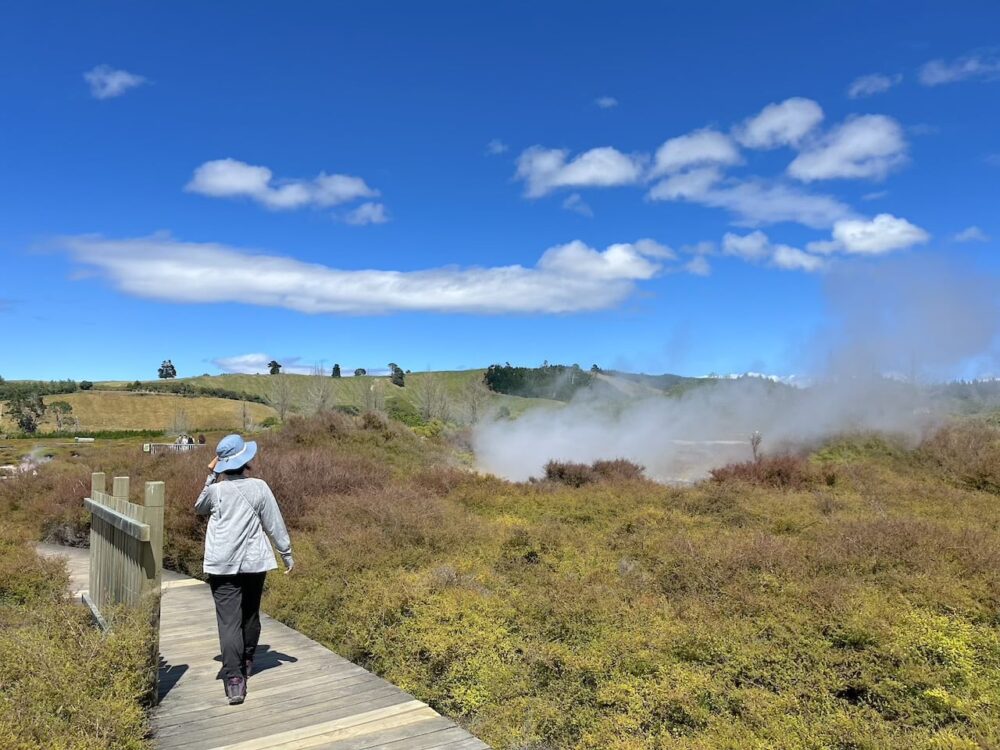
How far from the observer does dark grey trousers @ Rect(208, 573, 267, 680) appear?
5016 millimetres

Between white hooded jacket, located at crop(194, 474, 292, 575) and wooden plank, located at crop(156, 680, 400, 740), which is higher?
white hooded jacket, located at crop(194, 474, 292, 575)

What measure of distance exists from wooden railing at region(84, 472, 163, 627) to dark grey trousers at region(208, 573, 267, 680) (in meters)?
0.44

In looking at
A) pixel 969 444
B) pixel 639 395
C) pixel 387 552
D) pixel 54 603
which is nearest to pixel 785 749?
pixel 387 552

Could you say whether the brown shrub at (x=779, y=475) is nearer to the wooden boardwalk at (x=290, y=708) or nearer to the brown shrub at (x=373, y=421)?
the wooden boardwalk at (x=290, y=708)

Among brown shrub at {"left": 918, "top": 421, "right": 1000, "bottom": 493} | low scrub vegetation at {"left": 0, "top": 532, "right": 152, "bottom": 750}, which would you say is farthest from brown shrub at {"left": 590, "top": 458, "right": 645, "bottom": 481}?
low scrub vegetation at {"left": 0, "top": 532, "right": 152, "bottom": 750}

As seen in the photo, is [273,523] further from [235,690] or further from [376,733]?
[376,733]

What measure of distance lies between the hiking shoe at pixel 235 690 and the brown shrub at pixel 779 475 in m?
11.0

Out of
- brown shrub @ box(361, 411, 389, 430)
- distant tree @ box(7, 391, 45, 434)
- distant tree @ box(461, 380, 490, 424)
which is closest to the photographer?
brown shrub @ box(361, 411, 389, 430)

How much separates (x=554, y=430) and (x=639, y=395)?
5.86 metres

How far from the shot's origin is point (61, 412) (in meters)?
87.8

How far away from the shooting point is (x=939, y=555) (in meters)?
6.50

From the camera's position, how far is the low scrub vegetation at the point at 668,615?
4.54 metres

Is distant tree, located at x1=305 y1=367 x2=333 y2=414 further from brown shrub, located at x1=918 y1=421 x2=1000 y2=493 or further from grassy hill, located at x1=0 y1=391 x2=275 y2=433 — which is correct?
brown shrub, located at x1=918 y1=421 x2=1000 y2=493

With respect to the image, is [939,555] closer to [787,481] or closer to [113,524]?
[113,524]
